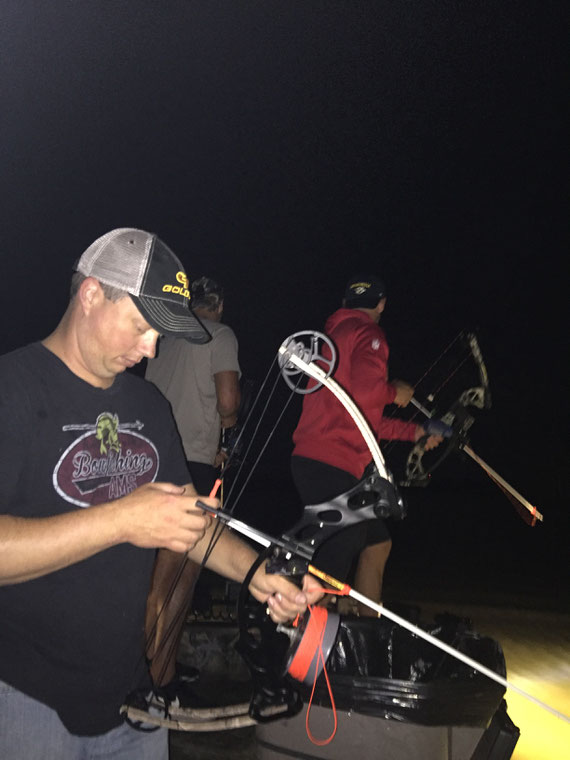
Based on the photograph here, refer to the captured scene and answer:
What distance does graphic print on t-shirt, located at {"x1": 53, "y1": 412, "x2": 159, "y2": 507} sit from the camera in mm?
1286

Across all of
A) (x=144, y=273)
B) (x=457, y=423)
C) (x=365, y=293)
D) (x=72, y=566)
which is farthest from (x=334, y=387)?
(x=457, y=423)

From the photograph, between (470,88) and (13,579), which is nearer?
(13,579)

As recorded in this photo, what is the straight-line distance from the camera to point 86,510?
1.18m

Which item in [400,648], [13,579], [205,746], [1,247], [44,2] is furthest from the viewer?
[1,247]

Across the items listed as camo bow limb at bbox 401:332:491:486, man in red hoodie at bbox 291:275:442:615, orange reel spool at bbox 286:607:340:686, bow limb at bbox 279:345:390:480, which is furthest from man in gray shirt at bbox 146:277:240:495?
orange reel spool at bbox 286:607:340:686

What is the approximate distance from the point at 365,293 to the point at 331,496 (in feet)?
3.18

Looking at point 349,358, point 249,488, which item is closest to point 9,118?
point 249,488

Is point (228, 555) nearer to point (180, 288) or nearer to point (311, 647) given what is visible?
point (311, 647)

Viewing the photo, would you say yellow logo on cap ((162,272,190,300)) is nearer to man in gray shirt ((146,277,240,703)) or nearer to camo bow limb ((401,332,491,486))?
man in gray shirt ((146,277,240,703))

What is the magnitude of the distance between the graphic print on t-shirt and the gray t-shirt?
5.35 feet

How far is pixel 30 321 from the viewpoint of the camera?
12.8 meters

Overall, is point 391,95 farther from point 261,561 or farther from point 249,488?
point 261,561

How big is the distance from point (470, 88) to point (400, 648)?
38.3ft

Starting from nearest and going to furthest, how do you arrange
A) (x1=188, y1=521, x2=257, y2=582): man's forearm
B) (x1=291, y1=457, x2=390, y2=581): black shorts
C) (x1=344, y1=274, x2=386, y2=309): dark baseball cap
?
(x1=188, y1=521, x2=257, y2=582): man's forearm, (x1=291, y1=457, x2=390, y2=581): black shorts, (x1=344, y1=274, x2=386, y2=309): dark baseball cap
